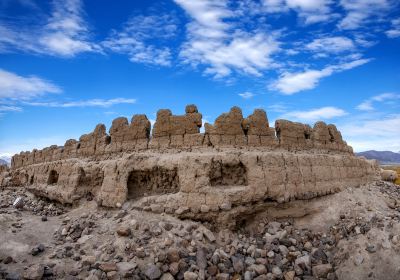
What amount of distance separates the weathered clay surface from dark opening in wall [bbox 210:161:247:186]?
0.02 m

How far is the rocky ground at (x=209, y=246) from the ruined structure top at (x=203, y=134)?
71.2 inches

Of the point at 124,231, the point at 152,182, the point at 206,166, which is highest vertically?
the point at 206,166

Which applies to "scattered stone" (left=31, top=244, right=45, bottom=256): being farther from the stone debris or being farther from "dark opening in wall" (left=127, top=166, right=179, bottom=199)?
"dark opening in wall" (left=127, top=166, right=179, bottom=199)

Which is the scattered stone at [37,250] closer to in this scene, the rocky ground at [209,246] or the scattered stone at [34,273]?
the rocky ground at [209,246]

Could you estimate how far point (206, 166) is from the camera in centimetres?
711

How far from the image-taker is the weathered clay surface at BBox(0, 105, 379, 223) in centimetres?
701

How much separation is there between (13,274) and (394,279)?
6646 millimetres

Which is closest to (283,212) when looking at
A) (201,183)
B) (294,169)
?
(294,169)

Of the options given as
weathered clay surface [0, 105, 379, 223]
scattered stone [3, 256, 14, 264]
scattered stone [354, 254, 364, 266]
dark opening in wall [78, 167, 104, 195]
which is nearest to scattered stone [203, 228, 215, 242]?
weathered clay surface [0, 105, 379, 223]

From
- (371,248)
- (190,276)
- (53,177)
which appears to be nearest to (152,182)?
(190,276)

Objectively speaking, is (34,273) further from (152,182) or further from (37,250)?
(152,182)

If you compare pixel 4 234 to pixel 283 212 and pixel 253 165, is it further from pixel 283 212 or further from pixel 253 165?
pixel 283 212

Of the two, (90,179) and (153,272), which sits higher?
(90,179)

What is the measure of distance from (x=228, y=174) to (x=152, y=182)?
2.00 m
